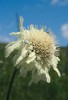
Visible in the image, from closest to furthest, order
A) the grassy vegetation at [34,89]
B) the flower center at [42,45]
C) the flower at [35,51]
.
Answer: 1. the flower at [35,51]
2. the flower center at [42,45]
3. the grassy vegetation at [34,89]

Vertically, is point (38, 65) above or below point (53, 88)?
below

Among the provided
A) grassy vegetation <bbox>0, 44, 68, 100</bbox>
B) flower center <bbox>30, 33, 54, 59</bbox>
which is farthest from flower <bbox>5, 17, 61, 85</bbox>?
grassy vegetation <bbox>0, 44, 68, 100</bbox>

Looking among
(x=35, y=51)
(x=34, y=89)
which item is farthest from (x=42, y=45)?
(x=34, y=89)

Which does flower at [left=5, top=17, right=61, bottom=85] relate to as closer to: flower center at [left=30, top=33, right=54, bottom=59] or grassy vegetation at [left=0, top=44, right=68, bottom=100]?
flower center at [left=30, top=33, right=54, bottom=59]

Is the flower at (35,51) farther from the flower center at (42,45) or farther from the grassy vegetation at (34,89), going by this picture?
the grassy vegetation at (34,89)

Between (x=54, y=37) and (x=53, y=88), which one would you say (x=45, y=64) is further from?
(x=53, y=88)

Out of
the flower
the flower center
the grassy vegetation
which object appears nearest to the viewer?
the flower

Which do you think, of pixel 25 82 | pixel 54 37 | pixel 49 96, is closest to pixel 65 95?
pixel 49 96

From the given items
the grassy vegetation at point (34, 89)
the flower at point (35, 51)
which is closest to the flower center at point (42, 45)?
the flower at point (35, 51)

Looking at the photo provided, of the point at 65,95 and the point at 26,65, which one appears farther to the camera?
the point at 65,95
